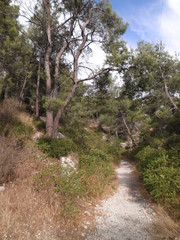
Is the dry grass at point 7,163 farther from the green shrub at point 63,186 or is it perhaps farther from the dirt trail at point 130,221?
the dirt trail at point 130,221

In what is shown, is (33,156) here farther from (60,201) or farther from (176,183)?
(176,183)

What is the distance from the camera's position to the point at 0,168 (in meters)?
3.24

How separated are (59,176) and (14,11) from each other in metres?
6.88

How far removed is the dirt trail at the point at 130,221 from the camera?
8.91ft

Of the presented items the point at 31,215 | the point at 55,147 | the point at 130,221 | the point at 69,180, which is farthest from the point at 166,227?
the point at 55,147

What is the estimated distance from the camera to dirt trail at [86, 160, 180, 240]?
271cm

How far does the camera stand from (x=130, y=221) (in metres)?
3.25

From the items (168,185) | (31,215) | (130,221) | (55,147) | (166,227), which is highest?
(168,185)

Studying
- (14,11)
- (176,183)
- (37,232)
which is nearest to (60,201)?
(37,232)

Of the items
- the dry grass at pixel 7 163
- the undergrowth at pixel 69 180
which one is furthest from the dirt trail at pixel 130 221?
the dry grass at pixel 7 163

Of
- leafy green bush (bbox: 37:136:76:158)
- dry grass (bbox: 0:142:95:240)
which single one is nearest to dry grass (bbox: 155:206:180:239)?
dry grass (bbox: 0:142:95:240)

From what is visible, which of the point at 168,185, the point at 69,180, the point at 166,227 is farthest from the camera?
the point at 69,180

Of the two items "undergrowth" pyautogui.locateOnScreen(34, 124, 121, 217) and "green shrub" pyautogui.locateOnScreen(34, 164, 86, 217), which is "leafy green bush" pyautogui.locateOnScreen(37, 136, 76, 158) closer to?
"undergrowth" pyautogui.locateOnScreen(34, 124, 121, 217)

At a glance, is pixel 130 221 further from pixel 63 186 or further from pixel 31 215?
pixel 31 215
